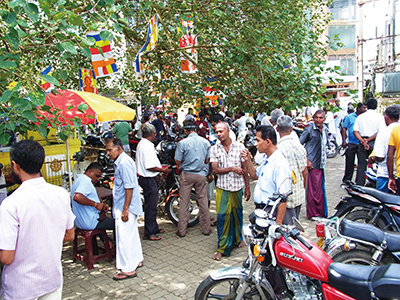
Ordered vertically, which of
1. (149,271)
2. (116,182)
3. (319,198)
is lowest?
(149,271)

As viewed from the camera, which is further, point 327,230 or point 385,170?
point 385,170

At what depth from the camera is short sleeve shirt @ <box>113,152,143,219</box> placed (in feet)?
14.8

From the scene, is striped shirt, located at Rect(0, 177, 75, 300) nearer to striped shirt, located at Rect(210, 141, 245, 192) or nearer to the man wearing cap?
striped shirt, located at Rect(210, 141, 245, 192)

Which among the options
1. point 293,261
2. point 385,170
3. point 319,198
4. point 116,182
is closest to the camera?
point 293,261

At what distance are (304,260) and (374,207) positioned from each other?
89.7 inches

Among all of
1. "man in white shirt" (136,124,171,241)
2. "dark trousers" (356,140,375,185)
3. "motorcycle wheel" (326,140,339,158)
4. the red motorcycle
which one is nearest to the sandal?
"man in white shirt" (136,124,171,241)

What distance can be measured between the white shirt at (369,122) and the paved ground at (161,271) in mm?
2476

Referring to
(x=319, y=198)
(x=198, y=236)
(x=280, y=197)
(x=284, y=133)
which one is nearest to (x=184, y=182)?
(x=198, y=236)

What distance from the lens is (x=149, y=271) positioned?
4.75 meters

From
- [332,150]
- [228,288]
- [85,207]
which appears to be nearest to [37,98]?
[85,207]

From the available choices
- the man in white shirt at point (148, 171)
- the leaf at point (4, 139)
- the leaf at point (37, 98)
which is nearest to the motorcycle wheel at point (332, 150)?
the man in white shirt at point (148, 171)

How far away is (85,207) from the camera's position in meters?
4.82

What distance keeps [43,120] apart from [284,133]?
9.79 ft

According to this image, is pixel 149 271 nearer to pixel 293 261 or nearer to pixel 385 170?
pixel 293 261
